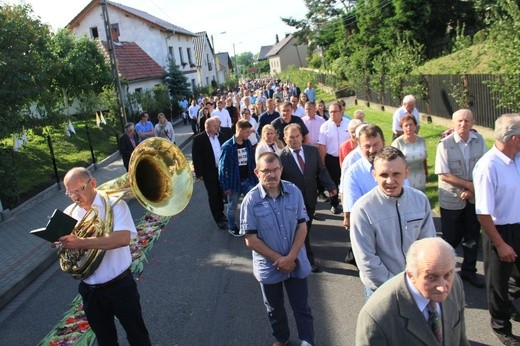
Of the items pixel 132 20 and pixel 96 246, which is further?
pixel 132 20

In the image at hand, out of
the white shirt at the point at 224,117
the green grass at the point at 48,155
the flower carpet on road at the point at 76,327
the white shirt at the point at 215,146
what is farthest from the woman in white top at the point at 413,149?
the green grass at the point at 48,155

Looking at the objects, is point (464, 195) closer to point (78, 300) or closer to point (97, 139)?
point (78, 300)

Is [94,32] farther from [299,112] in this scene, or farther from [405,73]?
[299,112]

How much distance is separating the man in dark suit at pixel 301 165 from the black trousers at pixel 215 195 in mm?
2414

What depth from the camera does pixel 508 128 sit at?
11.9ft

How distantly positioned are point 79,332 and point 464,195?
14.3ft

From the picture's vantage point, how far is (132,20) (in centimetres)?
3769

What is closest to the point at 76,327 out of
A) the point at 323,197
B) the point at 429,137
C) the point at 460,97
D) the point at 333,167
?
the point at 333,167

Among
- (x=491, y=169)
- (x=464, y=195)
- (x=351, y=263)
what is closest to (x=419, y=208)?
(x=491, y=169)

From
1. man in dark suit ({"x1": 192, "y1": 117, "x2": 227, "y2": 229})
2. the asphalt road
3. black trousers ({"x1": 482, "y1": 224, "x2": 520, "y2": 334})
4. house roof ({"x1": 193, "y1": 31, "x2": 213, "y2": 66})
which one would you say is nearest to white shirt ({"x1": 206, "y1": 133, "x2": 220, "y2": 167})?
man in dark suit ({"x1": 192, "y1": 117, "x2": 227, "y2": 229})

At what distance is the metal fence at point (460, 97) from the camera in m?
12.9

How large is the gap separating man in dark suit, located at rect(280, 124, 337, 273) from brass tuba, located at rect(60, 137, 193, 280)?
1674 millimetres

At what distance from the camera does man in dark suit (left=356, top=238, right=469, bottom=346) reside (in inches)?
83.6

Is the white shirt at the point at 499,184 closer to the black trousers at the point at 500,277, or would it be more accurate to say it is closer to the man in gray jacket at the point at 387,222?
the black trousers at the point at 500,277
